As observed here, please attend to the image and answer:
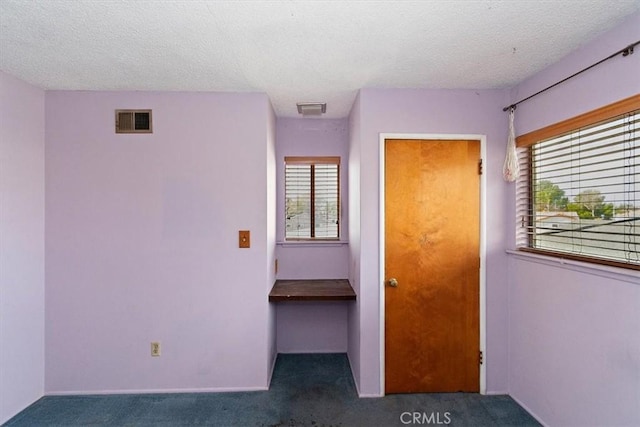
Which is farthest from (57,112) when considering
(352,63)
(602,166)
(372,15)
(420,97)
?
(602,166)

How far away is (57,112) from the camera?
2523 mm

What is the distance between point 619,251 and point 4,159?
12.8 feet

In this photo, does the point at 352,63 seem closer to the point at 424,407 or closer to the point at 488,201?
the point at 488,201

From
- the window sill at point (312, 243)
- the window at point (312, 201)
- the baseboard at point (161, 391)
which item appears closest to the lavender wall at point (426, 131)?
the window sill at point (312, 243)

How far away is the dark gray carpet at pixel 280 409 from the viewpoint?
2.20 meters

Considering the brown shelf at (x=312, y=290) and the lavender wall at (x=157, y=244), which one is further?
the brown shelf at (x=312, y=290)

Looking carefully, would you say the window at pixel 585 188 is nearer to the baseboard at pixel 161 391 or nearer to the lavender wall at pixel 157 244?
the lavender wall at pixel 157 244

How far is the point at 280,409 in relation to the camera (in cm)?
235

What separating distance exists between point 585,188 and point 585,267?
1.57 feet

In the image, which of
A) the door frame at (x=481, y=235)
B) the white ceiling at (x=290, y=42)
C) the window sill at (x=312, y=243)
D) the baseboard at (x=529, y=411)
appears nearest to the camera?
the white ceiling at (x=290, y=42)

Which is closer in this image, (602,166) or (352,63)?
(602,166)

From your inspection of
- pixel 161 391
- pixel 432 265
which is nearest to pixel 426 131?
pixel 432 265

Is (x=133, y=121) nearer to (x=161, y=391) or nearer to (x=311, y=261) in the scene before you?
(x=311, y=261)

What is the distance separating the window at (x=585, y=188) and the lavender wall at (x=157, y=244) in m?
2.05
